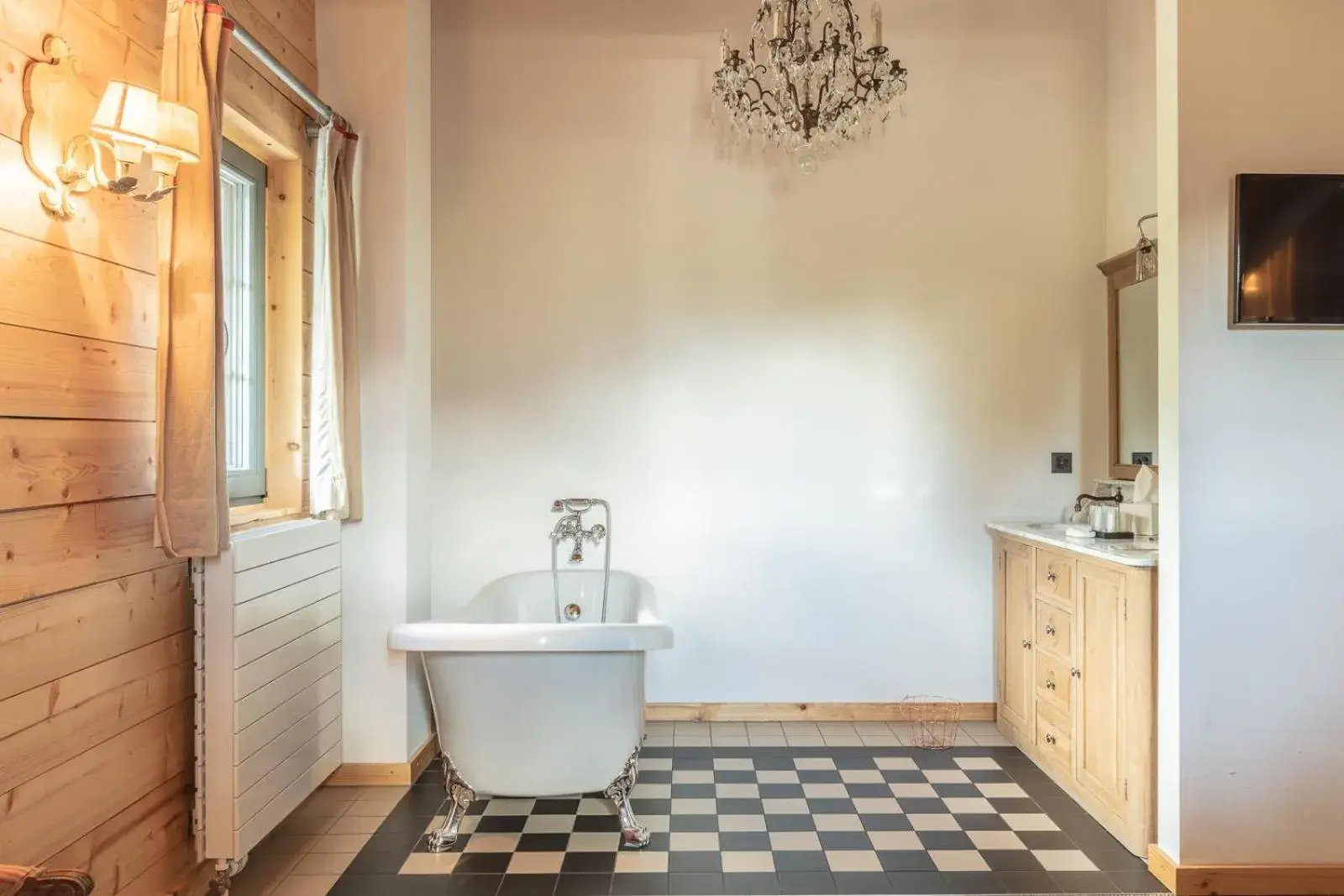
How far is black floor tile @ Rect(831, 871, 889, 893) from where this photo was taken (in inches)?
87.3

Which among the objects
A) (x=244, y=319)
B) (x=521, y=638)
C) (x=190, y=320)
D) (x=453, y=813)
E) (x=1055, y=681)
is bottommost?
(x=453, y=813)

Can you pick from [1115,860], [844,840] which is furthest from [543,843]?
[1115,860]

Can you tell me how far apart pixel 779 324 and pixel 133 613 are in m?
2.57

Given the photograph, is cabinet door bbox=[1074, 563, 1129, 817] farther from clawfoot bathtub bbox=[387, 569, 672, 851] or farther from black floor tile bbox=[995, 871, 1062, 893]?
clawfoot bathtub bbox=[387, 569, 672, 851]

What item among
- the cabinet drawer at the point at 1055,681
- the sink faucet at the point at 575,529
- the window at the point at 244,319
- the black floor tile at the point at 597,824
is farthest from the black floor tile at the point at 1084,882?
the window at the point at 244,319

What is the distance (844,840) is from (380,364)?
7.38 ft

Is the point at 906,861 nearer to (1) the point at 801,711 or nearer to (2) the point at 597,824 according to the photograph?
(2) the point at 597,824

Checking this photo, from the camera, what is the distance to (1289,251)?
2.20m

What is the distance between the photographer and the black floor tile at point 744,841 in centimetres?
245

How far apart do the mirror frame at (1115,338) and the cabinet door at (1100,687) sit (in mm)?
943

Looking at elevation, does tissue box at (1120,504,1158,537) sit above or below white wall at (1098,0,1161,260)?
below

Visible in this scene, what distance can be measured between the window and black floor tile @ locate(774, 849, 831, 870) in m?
1.99

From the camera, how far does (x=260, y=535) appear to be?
2.29 m

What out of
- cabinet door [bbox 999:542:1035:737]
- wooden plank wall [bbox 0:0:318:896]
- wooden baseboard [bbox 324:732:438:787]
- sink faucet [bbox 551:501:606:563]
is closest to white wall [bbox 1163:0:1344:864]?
cabinet door [bbox 999:542:1035:737]
